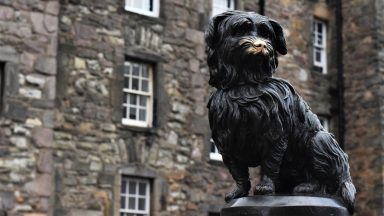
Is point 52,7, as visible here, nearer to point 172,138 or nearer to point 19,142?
point 19,142

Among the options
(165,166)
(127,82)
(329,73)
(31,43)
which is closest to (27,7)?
(31,43)

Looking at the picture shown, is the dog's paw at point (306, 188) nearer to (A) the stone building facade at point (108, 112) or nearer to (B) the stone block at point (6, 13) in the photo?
(A) the stone building facade at point (108, 112)

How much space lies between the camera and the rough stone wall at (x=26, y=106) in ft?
44.3

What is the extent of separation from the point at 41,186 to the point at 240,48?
9.62m

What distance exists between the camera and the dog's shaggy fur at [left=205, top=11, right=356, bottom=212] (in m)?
4.72

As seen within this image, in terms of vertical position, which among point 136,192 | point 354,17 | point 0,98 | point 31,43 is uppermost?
point 354,17

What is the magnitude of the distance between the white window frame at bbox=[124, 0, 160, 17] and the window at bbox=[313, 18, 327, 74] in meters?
5.63

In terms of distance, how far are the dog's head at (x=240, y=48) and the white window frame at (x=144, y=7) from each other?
11.7m

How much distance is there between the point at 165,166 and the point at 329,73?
6.63 metres

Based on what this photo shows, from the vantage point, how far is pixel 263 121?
15.4ft

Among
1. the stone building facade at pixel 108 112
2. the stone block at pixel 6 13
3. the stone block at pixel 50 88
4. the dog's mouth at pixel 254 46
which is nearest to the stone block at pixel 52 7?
the stone building facade at pixel 108 112

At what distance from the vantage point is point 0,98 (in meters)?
13.7

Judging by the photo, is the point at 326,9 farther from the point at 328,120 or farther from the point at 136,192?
the point at 136,192

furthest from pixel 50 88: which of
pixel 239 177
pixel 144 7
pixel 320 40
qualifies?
pixel 239 177
